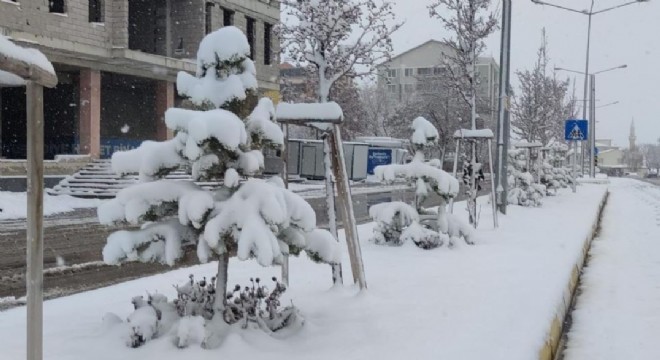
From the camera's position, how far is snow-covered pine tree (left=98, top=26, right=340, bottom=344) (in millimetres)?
3920

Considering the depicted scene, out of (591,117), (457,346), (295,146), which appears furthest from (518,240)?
(591,117)

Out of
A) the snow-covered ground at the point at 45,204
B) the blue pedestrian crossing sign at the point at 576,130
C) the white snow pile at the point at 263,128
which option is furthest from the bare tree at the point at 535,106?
the white snow pile at the point at 263,128

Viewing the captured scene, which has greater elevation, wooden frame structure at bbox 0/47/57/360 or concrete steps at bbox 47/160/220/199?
wooden frame structure at bbox 0/47/57/360

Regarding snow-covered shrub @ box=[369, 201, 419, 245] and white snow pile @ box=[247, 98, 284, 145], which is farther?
snow-covered shrub @ box=[369, 201, 419, 245]

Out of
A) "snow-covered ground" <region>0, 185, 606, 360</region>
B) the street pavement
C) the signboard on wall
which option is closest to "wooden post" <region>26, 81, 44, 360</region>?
"snow-covered ground" <region>0, 185, 606, 360</region>

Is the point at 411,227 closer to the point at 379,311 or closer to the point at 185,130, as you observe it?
the point at 379,311

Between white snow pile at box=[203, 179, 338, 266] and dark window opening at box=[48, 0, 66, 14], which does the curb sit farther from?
dark window opening at box=[48, 0, 66, 14]

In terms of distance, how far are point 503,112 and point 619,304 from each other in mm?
8126

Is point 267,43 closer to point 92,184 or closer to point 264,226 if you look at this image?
point 92,184

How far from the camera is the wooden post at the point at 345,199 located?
17.8ft

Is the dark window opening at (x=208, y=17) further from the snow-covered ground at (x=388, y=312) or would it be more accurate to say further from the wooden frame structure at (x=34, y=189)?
the wooden frame structure at (x=34, y=189)

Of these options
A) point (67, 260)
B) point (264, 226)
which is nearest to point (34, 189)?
point (264, 226)

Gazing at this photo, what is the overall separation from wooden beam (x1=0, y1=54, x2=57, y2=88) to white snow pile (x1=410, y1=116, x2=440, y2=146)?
19.7 feet

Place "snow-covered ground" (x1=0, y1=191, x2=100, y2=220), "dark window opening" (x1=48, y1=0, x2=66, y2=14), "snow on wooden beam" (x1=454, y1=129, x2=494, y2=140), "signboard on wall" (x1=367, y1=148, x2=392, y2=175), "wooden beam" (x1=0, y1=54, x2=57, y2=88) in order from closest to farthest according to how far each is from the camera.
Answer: "wooden beam" (x1=0, y1=54, x2=57, y2=88) < "snow on wooden beam" (x1=454, y1=129, x2=494, y2=140) < "snow-covered ground" (x1=0, y1=191, x2=100, y2=220) < "dark window opening" (x1=48, y1=0, x2=66, y2=14) < "signboard on wall" (x1=367, y1=148, x2=392, y2=175)
